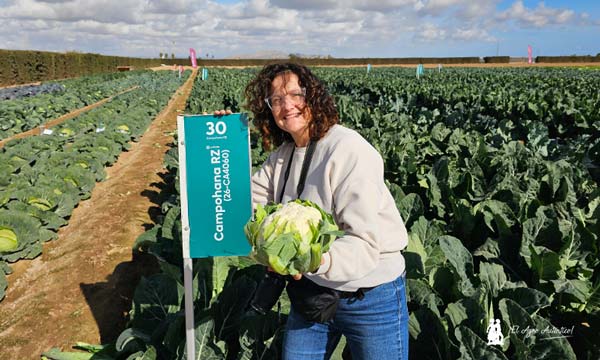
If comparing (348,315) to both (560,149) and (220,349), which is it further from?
(560,149)

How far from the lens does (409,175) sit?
5.44 meters

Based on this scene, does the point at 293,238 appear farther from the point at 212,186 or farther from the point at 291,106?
the point at 212,186

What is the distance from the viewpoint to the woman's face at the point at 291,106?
2.04 meters

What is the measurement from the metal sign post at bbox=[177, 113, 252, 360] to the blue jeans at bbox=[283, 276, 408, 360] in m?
0.58

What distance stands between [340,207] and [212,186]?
89 centimetres

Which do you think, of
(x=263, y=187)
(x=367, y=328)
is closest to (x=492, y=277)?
(x=367, y=328)

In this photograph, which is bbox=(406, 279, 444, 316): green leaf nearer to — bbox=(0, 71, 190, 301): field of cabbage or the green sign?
the green sign

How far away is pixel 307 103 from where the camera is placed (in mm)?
2053

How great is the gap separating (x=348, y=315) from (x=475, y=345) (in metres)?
0.65

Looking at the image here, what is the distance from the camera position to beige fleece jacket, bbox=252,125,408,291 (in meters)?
1.75

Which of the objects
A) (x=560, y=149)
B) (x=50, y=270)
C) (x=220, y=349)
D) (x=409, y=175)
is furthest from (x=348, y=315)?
(x=560, y=149)

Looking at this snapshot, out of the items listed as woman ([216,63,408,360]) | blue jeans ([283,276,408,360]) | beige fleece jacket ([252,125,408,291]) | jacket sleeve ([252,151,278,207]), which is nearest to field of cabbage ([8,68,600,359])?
blue jeans ([283,276,408,360])

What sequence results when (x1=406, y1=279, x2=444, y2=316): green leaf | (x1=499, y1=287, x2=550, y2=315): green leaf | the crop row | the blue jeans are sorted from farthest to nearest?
the crop row → (x1=406, y1=279, x2=444, y2=316): green leaf → (x1=499, y1=287, x2=550, y2=315): green leaf → the blue jeans

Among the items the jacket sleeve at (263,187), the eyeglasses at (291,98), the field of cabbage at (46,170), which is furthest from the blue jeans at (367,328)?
the field of cabbage at (46,170)
